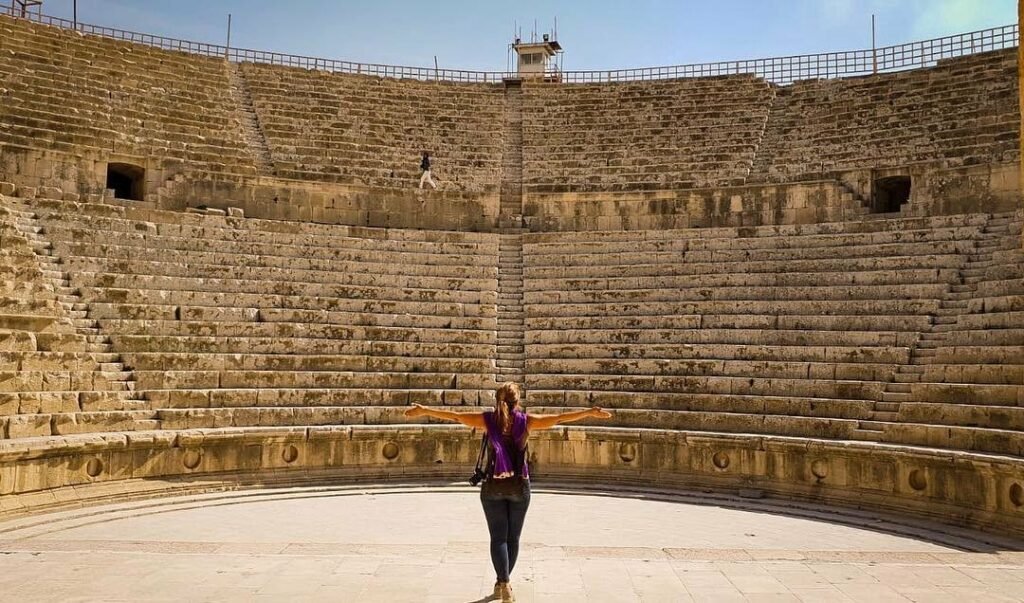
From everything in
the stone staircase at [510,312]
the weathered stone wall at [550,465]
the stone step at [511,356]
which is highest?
the stone staircase at [510,312]

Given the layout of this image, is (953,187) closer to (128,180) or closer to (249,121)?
(249,121)

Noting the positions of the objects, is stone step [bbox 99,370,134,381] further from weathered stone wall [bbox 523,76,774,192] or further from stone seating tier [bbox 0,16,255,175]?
weathered stone wall [bbox 523,76,774,192]

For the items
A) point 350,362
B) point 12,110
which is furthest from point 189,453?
point 12,110

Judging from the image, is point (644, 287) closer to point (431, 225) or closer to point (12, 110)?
point (431, 225)

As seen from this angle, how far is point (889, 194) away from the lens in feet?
53.9

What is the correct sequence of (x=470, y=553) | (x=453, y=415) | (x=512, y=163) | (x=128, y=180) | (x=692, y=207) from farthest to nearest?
A: 1. (x=512, y=163)
2. (x=128, y=180)
3. (x=692, y=207)
4. (x=470, y=553)
5. (x=453, y=415)

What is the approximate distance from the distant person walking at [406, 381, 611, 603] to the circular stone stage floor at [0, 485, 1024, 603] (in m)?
0.39

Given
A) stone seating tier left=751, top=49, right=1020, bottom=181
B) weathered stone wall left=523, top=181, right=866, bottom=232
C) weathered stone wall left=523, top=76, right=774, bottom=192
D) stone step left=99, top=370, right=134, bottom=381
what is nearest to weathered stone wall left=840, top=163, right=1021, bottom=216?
weathered stone wall left=523, top=181, right=866, bottom=232

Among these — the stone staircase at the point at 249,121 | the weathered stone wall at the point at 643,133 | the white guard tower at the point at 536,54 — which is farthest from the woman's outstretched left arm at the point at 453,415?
the white guard tower at the point at 536,54

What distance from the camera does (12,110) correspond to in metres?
16.9

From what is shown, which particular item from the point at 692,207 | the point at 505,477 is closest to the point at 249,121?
the point at 692,207

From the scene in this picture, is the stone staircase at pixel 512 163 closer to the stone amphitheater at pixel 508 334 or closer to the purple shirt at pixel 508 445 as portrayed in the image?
the stone amphitheater at pixel 508 334

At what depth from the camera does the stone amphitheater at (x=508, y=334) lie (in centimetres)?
767

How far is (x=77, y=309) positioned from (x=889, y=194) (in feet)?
45.1
